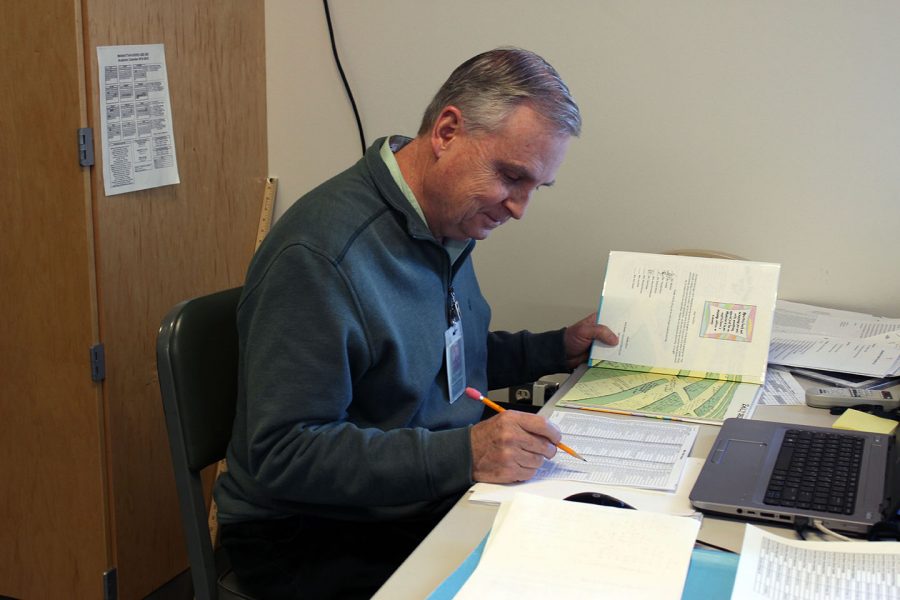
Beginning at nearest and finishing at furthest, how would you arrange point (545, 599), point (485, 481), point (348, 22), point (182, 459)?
point (545, 599) < point (485, 481) < point (182, 459) < point (348, 22)

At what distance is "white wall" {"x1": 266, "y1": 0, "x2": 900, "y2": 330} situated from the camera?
2.09 metres

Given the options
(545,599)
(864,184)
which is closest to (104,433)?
(545,599)

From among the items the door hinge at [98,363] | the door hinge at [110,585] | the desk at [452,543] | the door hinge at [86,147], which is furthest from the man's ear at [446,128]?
the door hinge at [110,585]

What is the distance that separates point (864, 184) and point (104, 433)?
1808mm

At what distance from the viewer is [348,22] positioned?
243 cm

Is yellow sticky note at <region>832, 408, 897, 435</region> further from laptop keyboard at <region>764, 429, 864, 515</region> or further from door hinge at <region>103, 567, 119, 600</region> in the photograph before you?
door hinge at <region>103, 567, 119, 600</region>

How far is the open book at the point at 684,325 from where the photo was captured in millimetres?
1754

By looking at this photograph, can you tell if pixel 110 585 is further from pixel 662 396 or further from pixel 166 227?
pixel 662 396

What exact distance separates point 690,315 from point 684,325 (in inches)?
0.9

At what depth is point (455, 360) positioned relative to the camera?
1579mm

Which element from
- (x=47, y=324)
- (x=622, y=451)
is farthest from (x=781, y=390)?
(x=47, y=324)

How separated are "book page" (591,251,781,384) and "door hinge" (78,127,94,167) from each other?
1.11m

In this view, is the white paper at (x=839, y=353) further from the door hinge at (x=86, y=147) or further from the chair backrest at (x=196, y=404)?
the door hinge at (x=86, y=147)

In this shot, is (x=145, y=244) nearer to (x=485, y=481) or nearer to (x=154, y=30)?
(x=154, y=30)
